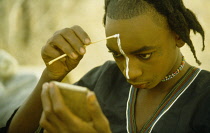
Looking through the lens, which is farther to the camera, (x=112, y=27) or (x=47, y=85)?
(x=112, y=27)

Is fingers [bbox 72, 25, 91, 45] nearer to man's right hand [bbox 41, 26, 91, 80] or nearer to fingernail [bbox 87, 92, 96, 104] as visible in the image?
man's right hand [bbox 41, 26, 91, 80]

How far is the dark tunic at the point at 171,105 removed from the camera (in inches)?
62.8

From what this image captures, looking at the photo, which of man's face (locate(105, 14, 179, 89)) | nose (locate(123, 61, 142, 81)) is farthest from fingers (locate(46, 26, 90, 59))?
nose (locate(123, 61, 142, 81))

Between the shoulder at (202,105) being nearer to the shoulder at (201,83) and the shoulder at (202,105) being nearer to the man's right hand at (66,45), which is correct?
the shoulder at (201,83)

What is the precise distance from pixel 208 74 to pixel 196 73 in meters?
0.06

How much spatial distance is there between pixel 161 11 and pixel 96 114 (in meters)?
0.70

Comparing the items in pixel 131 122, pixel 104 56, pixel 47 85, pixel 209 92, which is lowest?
pixel 104 56

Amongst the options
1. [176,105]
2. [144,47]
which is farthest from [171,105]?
[144,47]

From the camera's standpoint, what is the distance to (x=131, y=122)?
5.84 ft

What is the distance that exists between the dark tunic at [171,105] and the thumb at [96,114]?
568 mm

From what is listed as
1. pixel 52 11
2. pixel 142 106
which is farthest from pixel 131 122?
pixel 52 11

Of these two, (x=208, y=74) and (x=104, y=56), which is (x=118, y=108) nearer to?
(x=208, y=74)

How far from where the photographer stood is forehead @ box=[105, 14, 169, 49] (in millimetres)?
1509

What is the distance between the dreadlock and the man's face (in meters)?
0.03
